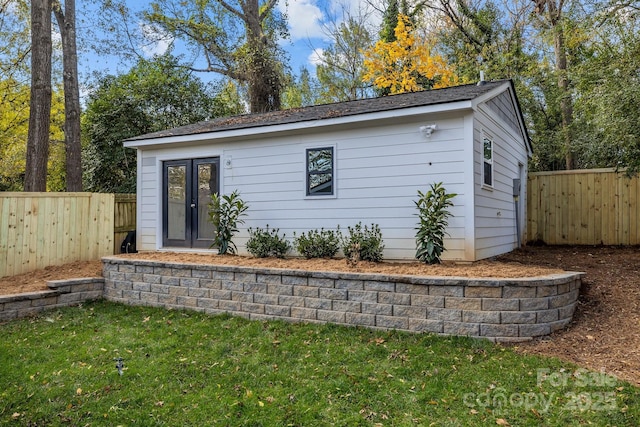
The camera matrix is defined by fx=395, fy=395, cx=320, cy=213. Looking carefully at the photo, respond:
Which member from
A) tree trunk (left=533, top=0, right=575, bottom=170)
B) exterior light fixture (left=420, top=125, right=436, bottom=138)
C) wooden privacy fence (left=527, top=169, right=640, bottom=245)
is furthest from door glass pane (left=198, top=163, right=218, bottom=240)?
tree trunk (left=533, top=0, right=575, bottom=170)

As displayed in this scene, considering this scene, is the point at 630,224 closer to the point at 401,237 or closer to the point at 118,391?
the point at 401,237

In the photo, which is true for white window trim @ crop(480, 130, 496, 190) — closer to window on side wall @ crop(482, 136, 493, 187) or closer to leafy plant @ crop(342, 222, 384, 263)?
window on side wall @ crop(482, 136, 493, 187)

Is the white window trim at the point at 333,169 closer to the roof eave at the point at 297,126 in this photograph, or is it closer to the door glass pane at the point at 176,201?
the roof eave at the point at 297,126

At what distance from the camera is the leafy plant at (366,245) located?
560 cm

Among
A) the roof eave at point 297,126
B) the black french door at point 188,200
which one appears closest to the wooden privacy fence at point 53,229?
the black french door at point 188,200

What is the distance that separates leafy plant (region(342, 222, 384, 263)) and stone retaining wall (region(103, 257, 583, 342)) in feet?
3.29

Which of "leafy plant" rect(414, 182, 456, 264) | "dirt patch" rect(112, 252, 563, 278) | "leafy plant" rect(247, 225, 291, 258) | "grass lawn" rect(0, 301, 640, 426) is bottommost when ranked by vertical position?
"grass lawn" rect(0, 301, 640, 426)

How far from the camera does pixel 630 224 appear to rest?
26.8 feet

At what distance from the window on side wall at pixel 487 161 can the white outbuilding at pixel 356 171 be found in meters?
0.03

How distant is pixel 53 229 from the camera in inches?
265

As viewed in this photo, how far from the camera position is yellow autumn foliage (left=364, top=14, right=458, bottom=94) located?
1498cm

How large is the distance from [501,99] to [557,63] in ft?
23.0

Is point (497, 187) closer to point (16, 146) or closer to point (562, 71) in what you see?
point (562, 71)

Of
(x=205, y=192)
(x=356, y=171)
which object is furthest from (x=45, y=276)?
(x=356, y=171)
